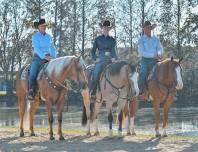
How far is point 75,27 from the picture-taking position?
56.9 metres

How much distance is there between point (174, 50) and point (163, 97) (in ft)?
130

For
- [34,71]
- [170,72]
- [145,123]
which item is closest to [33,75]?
[34,71]

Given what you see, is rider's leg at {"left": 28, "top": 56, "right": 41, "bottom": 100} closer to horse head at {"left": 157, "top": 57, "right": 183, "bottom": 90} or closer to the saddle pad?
the saddle pad

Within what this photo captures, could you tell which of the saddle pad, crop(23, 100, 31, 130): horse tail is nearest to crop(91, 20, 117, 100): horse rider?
the saddle pad

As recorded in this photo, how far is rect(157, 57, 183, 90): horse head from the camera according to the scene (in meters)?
13.4

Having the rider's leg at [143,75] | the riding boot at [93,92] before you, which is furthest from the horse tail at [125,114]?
the riding boot at [93,92]

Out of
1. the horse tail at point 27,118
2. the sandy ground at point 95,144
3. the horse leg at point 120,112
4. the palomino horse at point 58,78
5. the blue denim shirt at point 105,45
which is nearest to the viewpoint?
the sandy ground at point 95,144

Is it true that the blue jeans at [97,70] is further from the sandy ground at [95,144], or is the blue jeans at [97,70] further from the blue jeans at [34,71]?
the blue jeans at [34,71]

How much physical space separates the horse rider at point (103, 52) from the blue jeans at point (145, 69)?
0.89 m

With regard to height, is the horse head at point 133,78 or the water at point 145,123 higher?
the horse head at point 133,78

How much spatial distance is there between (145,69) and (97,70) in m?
1.47

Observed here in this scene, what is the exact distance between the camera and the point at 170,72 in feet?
45.2

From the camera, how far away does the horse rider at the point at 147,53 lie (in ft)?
47.7

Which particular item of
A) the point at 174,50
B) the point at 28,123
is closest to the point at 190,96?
the point at 174,50
